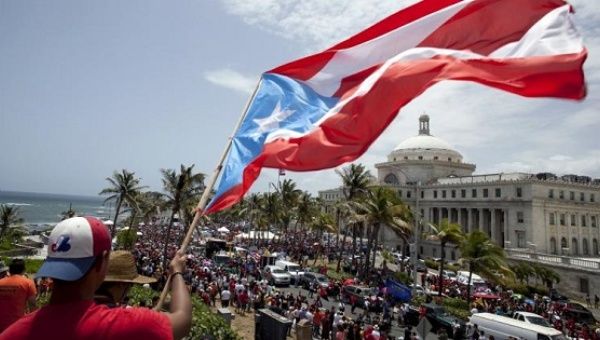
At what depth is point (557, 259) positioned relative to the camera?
49250 millimetres

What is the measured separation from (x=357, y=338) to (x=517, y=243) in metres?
57.7

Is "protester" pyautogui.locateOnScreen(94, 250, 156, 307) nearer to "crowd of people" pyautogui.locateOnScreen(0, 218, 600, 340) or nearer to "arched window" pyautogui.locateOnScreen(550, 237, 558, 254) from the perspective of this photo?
"crowd of people" pyautogui.locateOnScreen(0, 218, 600, 340)

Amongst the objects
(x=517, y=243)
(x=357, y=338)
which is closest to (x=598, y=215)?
(x=517, y=243)

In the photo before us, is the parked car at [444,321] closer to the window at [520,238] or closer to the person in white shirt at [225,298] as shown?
the person in white shirt at [225,298]

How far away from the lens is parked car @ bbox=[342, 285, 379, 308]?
27953mm

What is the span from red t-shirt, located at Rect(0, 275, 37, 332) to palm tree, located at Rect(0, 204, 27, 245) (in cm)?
4828

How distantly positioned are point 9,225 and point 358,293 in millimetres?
42502

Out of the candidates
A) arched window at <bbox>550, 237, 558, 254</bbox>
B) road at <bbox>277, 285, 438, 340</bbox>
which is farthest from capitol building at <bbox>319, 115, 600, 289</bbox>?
road at <bbox>277, 285, 438, 340</bbox>

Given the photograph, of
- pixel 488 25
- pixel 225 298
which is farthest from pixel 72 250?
pixel 225 298

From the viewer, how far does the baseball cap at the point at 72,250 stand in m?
2.21

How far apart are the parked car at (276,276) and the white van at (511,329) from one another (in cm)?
1420

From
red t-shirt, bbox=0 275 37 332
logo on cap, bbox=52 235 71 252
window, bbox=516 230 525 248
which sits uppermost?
window, bbox=516 230 525 248

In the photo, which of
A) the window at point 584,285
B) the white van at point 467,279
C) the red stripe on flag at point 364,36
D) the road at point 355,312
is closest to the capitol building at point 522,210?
the window at point 584,285

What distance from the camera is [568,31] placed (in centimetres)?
486
